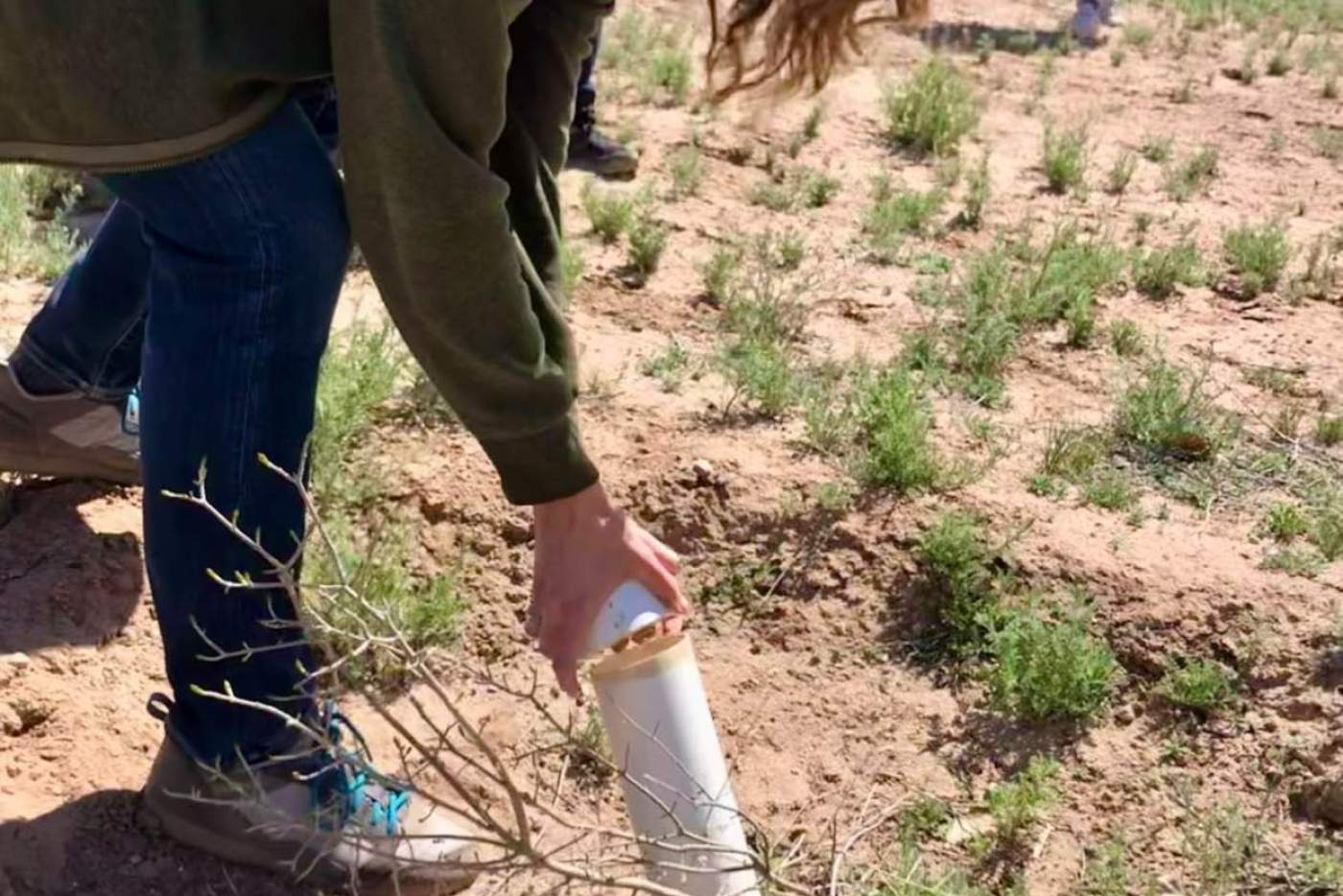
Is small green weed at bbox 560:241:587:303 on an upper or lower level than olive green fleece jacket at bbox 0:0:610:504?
lower

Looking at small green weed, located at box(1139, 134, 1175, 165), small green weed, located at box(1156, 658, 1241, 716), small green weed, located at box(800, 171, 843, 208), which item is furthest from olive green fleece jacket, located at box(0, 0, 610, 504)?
small green weed, located at box(1139, 134, 1175, 165)

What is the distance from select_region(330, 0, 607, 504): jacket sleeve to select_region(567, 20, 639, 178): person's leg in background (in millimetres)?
3350

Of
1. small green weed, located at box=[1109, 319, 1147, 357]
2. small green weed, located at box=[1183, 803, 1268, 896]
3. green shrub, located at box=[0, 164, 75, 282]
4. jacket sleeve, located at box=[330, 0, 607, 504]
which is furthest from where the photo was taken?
small green weed, located at box=[1109, 319, 1147, 357]

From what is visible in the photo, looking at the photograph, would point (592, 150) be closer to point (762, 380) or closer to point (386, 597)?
point (762, 380)

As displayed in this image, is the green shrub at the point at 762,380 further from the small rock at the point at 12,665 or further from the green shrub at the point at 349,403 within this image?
the small rock at the point at 12,665

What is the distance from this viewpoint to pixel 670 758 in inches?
73.0

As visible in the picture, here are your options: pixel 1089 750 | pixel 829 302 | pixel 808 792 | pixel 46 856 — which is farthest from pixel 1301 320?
pixel 46 856

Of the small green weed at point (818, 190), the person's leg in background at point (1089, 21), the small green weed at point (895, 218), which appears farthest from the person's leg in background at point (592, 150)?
the person's leg in background at point (1089, 21)

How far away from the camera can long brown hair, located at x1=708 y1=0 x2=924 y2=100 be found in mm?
1942

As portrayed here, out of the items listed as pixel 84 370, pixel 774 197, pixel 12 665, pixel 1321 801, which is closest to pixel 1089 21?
pixel 774 197

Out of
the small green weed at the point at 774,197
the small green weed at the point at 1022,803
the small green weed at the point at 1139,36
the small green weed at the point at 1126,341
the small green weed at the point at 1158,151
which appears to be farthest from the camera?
the small green weed at the point at 1139,36

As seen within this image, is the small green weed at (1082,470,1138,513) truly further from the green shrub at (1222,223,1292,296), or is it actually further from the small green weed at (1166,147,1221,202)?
the small green weed at (1166,147,1221,202)

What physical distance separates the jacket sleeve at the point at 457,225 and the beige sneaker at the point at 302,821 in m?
0.52

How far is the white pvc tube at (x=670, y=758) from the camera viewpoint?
1.83m
